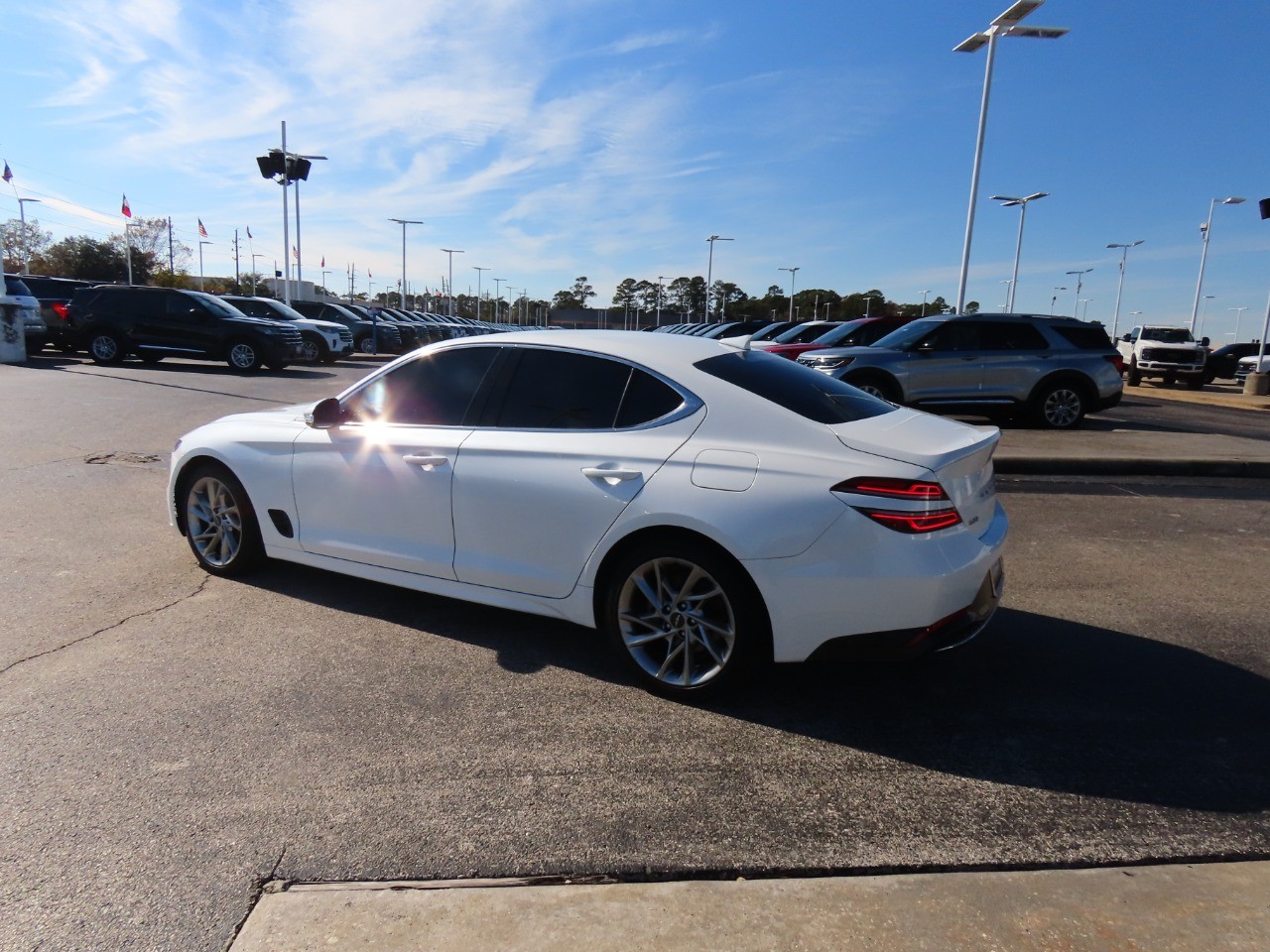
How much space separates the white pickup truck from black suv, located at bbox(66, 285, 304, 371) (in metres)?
23.5

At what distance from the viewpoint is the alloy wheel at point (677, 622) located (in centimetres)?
345

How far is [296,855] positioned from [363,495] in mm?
2155

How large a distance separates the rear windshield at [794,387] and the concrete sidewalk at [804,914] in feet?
6.23

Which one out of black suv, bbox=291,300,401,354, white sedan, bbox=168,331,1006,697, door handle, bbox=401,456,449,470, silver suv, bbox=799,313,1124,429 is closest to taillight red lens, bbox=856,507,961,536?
white sedan, bbox=168,331,1006,697

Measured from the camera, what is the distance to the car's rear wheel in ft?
40.4

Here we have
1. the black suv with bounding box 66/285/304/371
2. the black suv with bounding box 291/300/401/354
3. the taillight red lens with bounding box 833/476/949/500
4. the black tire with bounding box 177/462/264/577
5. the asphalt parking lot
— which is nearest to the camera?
the asphalt parking lot

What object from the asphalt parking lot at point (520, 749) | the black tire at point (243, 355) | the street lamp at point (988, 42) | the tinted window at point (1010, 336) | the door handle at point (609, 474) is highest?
the street lamp at point (988, 42)

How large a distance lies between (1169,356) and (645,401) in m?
27.2

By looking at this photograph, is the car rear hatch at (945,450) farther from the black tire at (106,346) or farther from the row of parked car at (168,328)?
the black tire at (106,346)

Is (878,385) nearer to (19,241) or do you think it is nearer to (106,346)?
(106,346)

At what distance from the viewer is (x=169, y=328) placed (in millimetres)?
18906

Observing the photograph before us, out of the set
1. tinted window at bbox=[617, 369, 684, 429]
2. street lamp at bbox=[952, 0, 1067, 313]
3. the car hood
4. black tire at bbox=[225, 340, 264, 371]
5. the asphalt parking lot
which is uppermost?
street lamp at bbox=[952, 0, 1067, 313]

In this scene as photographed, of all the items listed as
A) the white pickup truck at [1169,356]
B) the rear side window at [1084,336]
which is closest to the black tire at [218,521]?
the rear side window at [1084,336]

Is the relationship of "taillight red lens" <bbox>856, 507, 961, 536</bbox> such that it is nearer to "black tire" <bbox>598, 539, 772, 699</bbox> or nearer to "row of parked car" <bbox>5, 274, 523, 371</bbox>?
"black tire" <bbox>598, 539, 772, 699</bbox>
